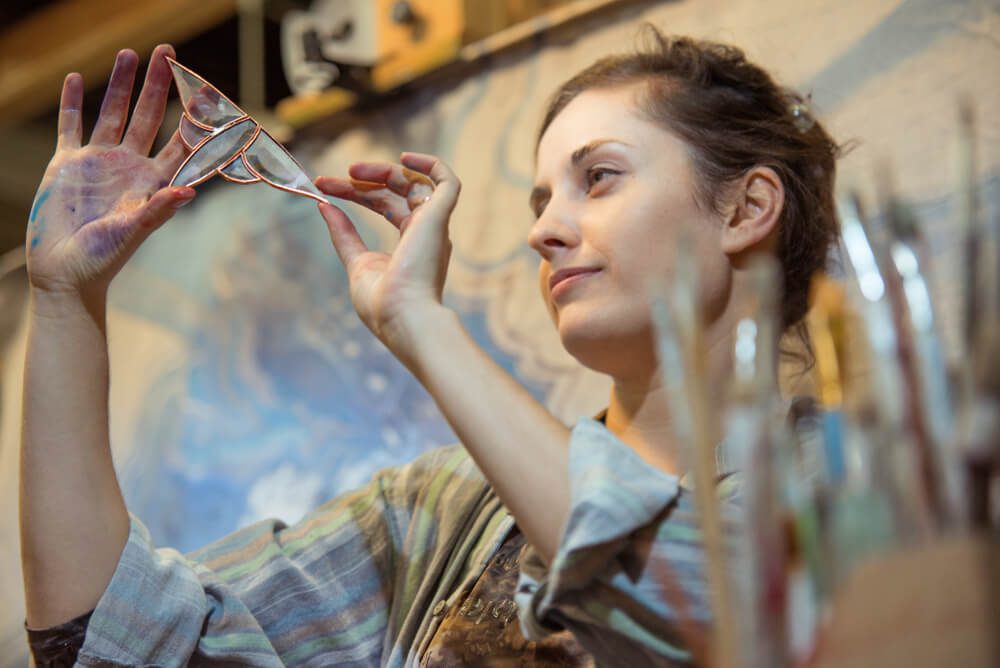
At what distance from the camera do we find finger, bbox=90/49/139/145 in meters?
0.91

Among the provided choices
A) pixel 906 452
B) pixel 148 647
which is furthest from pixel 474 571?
pixel 906 452

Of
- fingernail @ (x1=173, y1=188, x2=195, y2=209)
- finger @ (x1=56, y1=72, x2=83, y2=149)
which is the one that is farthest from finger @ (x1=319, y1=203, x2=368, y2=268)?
finger @ (x1=56, y1=72, x2=83, y2=149)

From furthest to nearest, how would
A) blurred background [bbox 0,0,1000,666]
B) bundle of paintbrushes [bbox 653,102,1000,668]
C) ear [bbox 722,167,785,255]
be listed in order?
1. blurred background [bbox 0,0,1000,666]
2. ear [bbox 722,167,785,255]
3. bundle of paintbrushes [bbox 653,102,1000,668]

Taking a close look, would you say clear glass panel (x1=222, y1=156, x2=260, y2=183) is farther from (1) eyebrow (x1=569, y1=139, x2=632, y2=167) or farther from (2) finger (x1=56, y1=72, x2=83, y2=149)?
(1) eyebrow (x1=569, y1=139, x2=632, y2=167)

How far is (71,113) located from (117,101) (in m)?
0.04

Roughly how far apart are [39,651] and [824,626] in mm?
612

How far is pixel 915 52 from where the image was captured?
1101 mm

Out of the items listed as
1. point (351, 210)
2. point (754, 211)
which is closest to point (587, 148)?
point (754, 211)

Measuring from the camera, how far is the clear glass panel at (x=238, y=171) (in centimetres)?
92

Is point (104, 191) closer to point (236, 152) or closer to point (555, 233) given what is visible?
point (236, 152)

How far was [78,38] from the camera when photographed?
1.89m

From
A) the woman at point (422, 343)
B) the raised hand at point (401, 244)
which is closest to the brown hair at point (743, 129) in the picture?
the woman at point (422, 343)

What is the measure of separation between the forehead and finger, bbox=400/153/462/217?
138 millimetres

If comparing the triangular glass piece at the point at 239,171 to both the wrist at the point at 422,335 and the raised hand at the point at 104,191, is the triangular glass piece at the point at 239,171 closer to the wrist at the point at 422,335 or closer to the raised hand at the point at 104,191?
the raised hand at the point at 104,191
